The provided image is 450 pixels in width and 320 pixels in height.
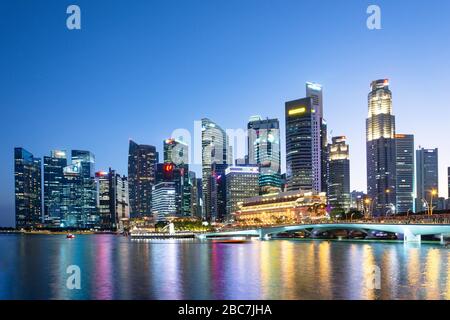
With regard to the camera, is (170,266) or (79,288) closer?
(79,288)

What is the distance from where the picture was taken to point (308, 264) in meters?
58.1

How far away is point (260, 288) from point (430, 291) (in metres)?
13.4

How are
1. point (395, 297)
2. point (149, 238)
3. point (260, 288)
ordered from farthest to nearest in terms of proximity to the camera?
1. point (149, 238)
2. point (260, 288)
3. point (395, 297)

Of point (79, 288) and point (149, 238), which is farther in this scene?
point (149, 238)

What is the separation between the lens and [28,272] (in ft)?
183

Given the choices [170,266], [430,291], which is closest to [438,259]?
[430,291]

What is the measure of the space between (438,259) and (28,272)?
165 feet

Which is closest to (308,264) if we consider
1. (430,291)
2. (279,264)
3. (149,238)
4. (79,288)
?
(279,264)
